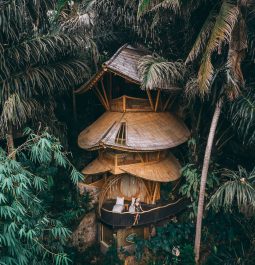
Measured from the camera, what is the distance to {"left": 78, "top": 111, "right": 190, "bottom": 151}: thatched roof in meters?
8.32

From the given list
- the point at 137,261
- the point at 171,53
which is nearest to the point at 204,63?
the point at 171,53

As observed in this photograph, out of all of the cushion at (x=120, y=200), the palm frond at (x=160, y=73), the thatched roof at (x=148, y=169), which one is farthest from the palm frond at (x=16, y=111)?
the cushion at (x=120, y=200)

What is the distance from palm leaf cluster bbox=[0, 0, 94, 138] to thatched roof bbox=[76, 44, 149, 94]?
3.13ft

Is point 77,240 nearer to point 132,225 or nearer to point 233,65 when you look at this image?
point 132,225

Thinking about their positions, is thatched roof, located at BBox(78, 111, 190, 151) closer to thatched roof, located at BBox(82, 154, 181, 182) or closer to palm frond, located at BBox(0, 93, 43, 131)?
thatched roof, located at BBox(82, 154, 181, 182)

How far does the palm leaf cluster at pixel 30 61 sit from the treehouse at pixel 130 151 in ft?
3.59

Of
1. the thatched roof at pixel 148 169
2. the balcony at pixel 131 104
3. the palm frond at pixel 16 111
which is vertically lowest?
the thatched roof at pixel 148 169

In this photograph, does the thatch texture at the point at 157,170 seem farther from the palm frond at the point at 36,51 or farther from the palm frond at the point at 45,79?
the palm frond at the point at 36,51

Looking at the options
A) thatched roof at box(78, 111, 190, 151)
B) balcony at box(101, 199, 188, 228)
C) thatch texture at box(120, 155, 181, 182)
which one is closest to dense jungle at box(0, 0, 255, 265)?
balcony at box(101, 199, 188, 228)

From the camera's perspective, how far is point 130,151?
8.23m

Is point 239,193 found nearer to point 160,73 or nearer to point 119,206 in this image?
point 160,73

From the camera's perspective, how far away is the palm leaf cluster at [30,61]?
297 inches

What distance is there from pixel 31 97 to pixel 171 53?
4399mm

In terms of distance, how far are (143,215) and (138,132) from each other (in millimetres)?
2382
